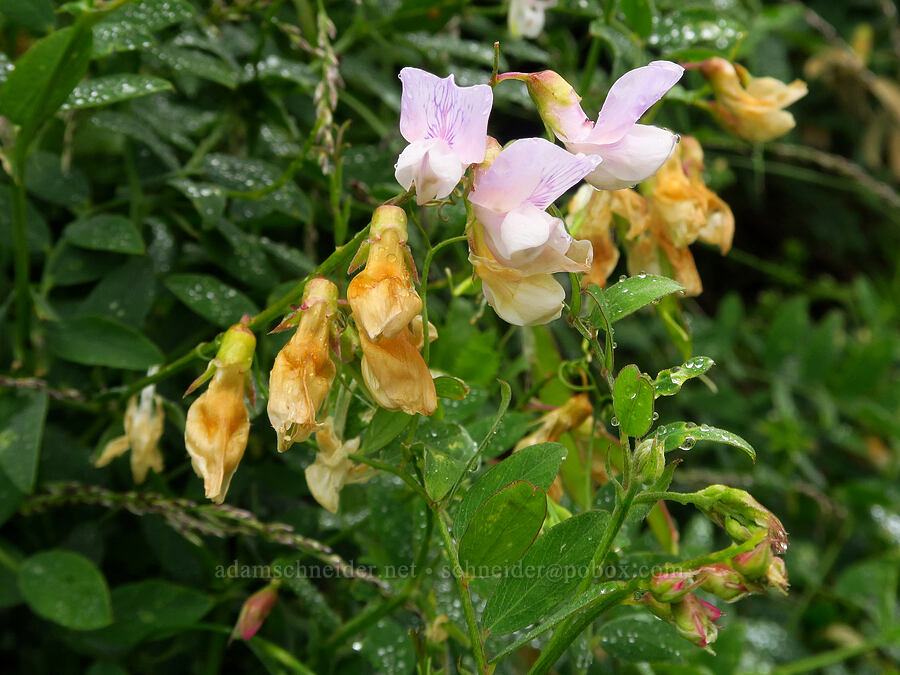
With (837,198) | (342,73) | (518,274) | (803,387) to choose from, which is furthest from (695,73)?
(837,198)

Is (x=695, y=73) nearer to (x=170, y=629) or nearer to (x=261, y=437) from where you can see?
(x=261, y=437)

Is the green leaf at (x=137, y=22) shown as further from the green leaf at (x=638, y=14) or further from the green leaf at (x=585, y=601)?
the green leaf at (x=585, y=601)

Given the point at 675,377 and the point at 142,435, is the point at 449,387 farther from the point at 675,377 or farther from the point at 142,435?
the point at 142,435

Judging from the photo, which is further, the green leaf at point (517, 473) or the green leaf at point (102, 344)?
the green leaf at point (102, 344)

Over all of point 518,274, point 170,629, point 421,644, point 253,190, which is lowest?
point 170,629

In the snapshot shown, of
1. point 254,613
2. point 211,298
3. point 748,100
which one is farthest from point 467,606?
point 748,100

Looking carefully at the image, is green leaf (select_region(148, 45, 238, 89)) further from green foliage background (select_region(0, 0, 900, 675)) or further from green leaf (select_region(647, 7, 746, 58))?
green leaf (select_region(647, 7, 746, 58))

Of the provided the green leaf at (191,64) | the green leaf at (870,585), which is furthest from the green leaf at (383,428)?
the green leaf at (870,585)
